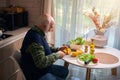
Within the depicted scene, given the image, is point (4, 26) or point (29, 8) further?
point (29, 8)

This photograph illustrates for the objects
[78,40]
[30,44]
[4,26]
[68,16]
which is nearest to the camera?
[30,44]

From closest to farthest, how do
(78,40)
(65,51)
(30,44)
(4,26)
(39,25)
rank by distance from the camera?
(30,44) → (39,25) → (65,51) → (78,40) → (4,26)

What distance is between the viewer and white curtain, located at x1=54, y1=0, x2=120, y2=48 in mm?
2487

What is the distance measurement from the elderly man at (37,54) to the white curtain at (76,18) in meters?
0.89

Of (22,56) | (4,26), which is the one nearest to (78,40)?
(22,56)

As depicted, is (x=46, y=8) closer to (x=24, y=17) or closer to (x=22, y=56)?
(x=24, y=17)

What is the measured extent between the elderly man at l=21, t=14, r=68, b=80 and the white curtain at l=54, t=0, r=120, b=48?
0.89 m

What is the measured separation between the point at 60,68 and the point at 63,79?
0.15 metres

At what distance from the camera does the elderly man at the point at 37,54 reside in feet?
5.28

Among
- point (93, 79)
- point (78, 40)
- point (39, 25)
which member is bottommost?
point (93, 79)

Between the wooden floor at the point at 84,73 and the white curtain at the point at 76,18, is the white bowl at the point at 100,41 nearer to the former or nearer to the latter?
the white curtain at the point at 76,18

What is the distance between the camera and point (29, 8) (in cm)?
293

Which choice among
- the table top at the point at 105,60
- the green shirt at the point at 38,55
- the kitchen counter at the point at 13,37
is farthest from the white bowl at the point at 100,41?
the kitchen counter at the point at 13,37

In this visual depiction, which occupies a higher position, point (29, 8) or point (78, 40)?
point (29, 8)
